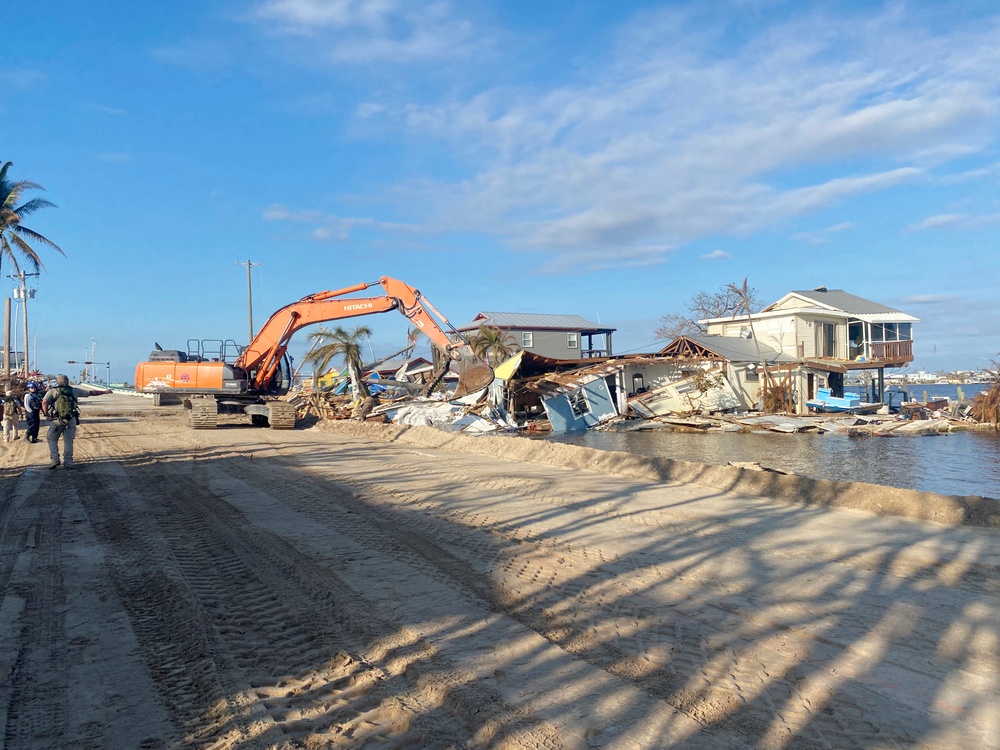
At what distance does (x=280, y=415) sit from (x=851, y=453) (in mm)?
18194

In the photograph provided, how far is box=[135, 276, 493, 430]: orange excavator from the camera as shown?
23828mm

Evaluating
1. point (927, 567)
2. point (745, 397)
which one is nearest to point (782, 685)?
point (927, 567)

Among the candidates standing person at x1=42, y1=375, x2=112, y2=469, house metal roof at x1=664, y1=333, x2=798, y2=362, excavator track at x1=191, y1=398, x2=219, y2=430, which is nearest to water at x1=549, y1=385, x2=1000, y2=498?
house metal roof at x1=664, y1=333, x2=798, y2=362

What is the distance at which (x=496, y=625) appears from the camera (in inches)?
213

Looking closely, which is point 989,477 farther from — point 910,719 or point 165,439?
point 165,439

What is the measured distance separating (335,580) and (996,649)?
495cm

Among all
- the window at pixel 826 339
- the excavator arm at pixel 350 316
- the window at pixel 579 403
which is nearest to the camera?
the excavator arm at pixel 350 316

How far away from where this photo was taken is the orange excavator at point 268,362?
23.8 metres

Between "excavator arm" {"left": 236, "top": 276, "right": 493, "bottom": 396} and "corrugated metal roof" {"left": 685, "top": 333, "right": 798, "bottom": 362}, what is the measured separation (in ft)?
46.3

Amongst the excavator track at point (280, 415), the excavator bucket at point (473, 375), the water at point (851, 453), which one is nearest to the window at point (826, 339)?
the water at point (851, 453)

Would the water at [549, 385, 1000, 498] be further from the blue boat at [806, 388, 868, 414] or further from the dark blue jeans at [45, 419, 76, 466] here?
the dark blue jeans at [45, 419, 76, 466]

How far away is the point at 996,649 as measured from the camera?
482 centimetres

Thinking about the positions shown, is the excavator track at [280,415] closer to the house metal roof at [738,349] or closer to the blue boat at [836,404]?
the house metal roof at [738,349]

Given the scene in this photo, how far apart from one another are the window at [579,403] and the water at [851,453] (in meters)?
1.03
